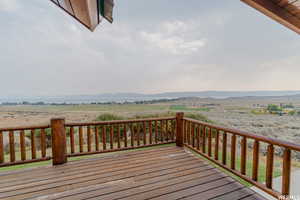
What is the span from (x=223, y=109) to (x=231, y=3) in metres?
13.9

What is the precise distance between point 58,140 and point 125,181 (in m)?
1.60

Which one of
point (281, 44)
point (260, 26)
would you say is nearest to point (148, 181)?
point (260, 26)

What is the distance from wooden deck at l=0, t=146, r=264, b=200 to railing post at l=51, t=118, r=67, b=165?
0.17 m

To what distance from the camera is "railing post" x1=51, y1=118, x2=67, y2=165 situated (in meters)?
2.75

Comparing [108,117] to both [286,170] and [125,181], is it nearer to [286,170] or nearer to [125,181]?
[125,181]

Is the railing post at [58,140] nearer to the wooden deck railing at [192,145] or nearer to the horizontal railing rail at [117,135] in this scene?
the wooden deck railing at [192,145]

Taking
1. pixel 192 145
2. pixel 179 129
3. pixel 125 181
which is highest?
pixel 179 129

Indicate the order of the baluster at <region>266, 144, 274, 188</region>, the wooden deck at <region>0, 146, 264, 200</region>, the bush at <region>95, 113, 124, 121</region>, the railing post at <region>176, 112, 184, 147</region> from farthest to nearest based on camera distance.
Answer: the bush at <region>95, 113, 124, 121</region> → the railing post at <region>176, 112, 184, 147</region> → the wooden deck at <region>0, 146, 264, 200</region> → the baluster at <region>266, 144, 274, 188</region>

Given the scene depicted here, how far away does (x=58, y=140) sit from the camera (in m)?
2.78

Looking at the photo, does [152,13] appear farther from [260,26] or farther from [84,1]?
[84,1]

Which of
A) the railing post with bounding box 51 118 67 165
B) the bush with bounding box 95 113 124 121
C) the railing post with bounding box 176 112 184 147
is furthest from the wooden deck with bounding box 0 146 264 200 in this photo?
the bush with bounding box 95 113 124 121

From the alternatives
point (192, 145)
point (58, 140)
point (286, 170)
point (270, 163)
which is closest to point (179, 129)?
point (192, 145)

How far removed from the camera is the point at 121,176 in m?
2.36

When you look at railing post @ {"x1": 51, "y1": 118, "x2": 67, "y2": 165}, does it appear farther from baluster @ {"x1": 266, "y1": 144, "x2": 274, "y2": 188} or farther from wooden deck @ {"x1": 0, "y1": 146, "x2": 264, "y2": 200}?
baluster @ {"x1": 266, "y1": 144, "x2": 274, "y2": 188}
